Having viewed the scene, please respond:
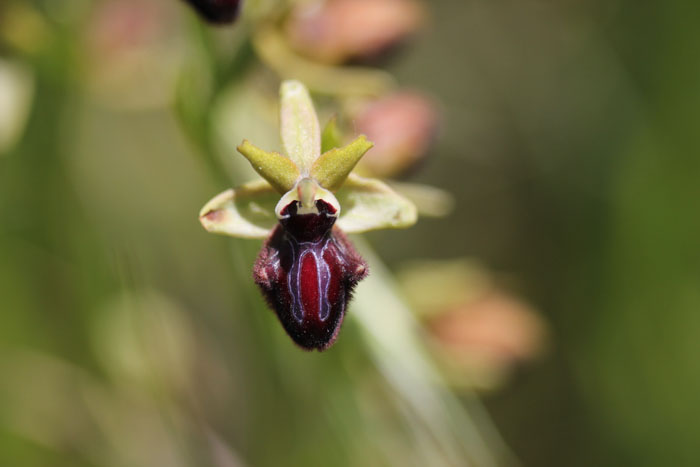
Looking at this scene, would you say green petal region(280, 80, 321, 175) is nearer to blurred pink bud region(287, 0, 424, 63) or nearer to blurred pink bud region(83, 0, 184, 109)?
blurred pink bud region(287, 0, 424, 63)

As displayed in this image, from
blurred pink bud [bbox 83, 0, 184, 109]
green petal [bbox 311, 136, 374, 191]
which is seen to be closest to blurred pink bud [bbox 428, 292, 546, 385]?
blurred pink bud [bbox 83, 0, 184, 109]

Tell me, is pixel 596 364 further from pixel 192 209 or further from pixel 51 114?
pixel 51 114

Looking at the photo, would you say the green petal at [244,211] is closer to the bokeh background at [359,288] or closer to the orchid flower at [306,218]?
the orchid flower at [306,218]

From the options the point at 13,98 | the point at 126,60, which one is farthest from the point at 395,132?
the point at 13,98

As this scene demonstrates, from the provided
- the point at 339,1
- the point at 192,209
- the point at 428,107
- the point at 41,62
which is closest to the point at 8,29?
the point at 41,62

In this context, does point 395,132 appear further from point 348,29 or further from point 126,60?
point 126,60

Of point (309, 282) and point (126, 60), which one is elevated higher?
point (126, 60)
